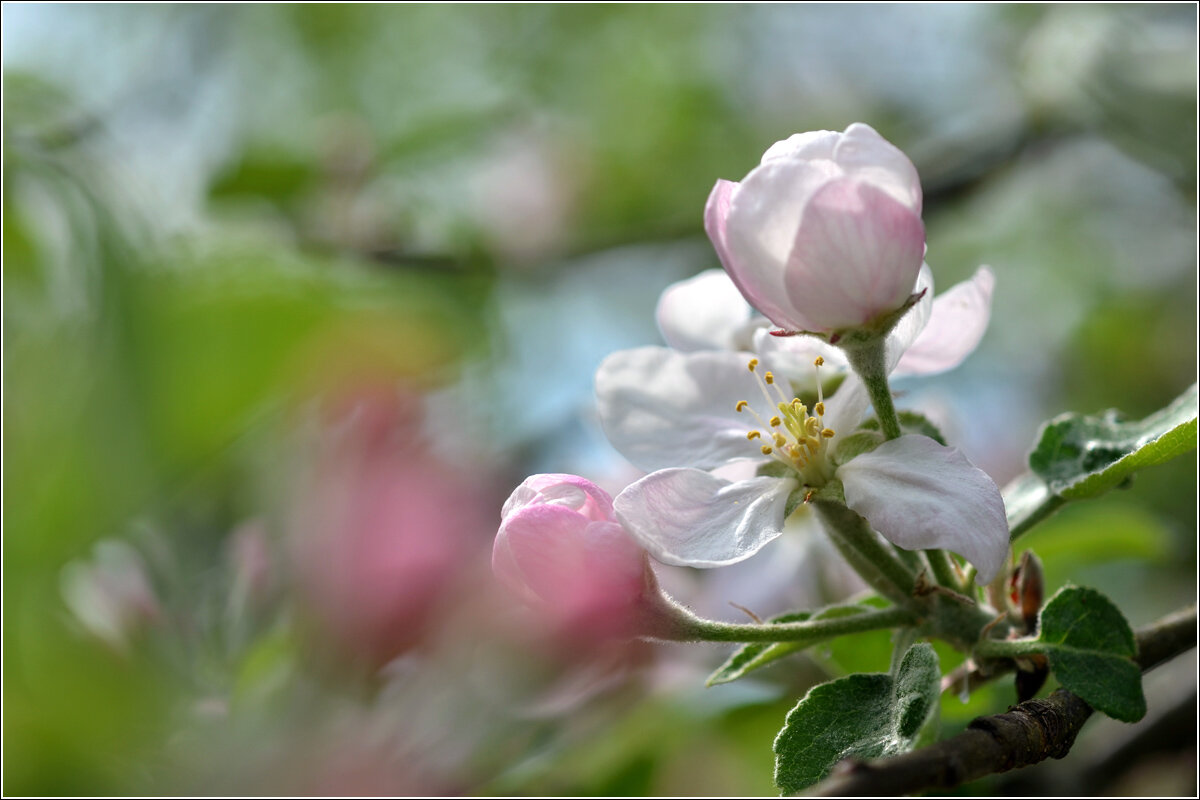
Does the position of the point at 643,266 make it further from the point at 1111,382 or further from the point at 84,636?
the point at 84,636

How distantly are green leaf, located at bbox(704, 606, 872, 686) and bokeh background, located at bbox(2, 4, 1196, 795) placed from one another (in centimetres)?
10

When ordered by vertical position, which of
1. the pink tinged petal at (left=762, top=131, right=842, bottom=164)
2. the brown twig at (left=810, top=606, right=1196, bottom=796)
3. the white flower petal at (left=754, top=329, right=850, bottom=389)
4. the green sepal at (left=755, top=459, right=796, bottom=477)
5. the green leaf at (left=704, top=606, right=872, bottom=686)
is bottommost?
the brown twig at (left=810, top=606, right=1196, bottom=796)

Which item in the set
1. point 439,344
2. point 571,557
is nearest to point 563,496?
point 571,557

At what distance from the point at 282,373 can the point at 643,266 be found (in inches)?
88.9

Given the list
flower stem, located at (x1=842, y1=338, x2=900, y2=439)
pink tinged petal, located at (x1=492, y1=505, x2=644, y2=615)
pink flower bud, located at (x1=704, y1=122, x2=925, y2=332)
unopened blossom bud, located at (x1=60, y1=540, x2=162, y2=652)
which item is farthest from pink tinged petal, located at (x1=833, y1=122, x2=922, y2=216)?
unopened blossom bud, located at (x1=60, y1=540, x2=162, y2=652)

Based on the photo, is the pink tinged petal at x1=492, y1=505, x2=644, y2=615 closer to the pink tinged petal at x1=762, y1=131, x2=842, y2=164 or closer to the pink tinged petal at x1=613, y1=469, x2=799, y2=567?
the pink tinged petal at x1=613, y1=469, x2=799, y2=567

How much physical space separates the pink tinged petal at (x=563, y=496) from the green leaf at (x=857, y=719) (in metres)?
0.22

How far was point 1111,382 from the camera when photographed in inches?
99.6

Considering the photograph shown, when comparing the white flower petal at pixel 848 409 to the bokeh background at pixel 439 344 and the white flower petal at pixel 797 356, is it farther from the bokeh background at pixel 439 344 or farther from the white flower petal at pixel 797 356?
the bokeh background at pixel 439 344

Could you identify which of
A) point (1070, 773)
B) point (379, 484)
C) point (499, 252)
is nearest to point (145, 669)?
point (379, 484)

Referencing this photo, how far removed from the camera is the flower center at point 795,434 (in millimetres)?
989

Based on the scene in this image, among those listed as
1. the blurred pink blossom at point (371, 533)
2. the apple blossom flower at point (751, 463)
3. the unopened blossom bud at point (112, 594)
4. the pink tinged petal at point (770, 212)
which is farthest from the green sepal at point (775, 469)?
the unopened blossom bud at point (112, 594)

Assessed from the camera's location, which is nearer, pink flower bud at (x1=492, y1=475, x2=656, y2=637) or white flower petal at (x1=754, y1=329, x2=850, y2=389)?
pink flower bud at (x1=492, y1=475, x2=656, y2=637)

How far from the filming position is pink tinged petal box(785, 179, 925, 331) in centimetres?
83
